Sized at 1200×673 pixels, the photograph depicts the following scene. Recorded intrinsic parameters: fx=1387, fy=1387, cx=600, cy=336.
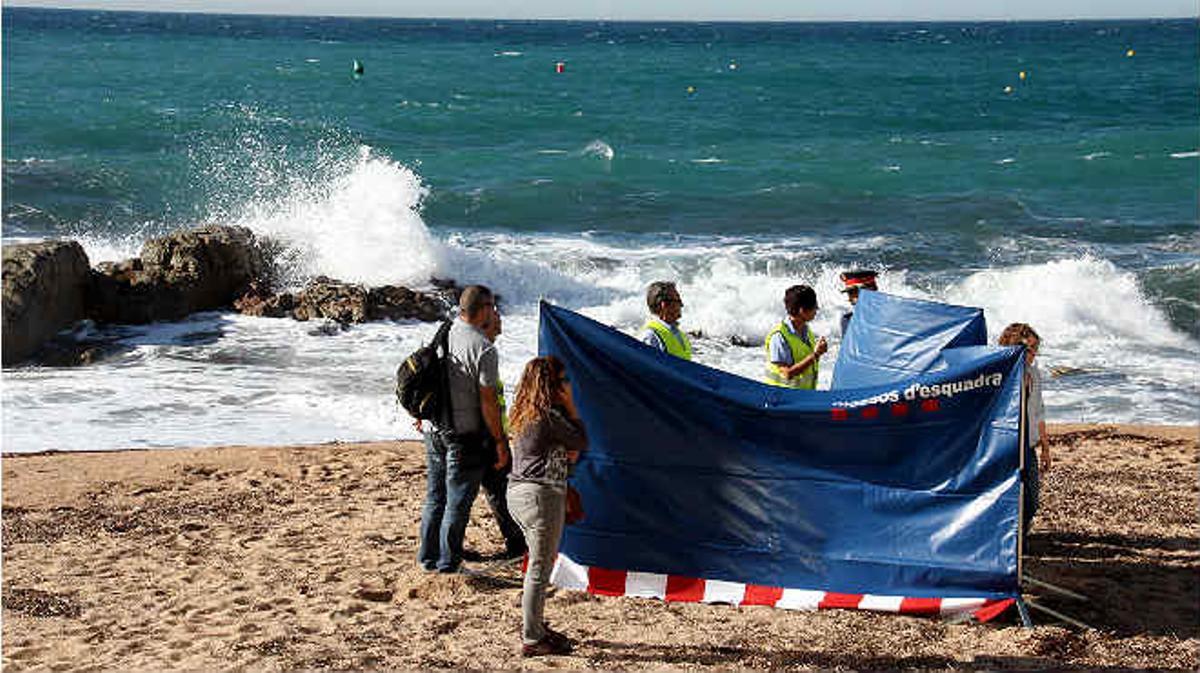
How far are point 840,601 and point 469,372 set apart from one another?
2215 mm

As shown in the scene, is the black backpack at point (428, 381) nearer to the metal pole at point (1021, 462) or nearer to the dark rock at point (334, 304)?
the metal pole at point (1021, 462)

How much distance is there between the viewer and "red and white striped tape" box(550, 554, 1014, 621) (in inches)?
272

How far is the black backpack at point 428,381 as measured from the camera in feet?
23.2

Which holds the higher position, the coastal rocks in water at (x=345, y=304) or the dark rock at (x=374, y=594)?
the dark rock at (x=374, y=594)

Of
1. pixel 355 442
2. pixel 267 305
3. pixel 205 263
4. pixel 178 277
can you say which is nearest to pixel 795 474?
pixel 355 442

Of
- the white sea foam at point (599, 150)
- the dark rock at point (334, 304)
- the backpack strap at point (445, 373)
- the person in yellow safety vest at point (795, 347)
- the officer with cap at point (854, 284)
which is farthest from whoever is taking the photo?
the white sea foam at point (599, 150)

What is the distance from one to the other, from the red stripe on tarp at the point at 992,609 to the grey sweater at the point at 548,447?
2234mm

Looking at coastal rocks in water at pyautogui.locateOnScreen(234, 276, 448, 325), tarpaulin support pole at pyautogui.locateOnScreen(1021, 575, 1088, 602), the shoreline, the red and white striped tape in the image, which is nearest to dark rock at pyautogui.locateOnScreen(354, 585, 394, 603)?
the red and white striped tape

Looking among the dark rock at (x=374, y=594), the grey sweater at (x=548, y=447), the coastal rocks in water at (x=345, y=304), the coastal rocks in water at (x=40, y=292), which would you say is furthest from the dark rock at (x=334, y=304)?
the grey sweater at (x=548, y=447)

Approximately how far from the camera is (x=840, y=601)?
7.04m

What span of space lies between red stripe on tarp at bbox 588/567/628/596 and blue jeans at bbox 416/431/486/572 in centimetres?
78

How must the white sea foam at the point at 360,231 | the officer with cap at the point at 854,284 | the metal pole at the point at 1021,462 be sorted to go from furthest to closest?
the white sea foam at the point at 360,231 < the officer with cap at the point at 854,284 < the metal pole at the point at 1021,462

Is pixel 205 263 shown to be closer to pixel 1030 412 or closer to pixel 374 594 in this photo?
pixel 374 594

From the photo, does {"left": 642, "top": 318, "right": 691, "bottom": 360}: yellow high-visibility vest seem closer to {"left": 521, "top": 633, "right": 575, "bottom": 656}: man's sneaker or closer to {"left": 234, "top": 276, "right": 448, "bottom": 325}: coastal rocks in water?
{"left": 521, "top": 633, "right": 575, "bottom": 656}: man's sneaker
